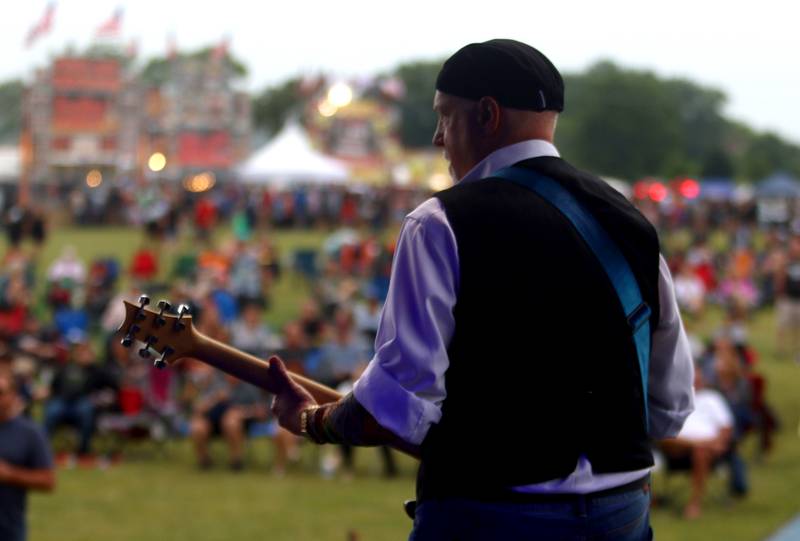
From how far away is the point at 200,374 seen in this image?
12867 millimetres

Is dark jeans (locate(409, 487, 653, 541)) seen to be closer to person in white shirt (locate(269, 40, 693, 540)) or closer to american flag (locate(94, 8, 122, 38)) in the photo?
person in white shirt (locate(269, 40, 693, 540))

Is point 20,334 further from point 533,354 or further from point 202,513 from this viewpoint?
point 533,354

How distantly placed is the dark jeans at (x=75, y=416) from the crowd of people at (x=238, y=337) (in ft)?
0.04

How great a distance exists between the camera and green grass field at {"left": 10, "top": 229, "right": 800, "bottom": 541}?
29.8 feet

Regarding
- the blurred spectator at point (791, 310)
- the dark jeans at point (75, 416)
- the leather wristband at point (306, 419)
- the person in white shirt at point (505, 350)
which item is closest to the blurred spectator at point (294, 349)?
the dark jeans at point (75, 416)

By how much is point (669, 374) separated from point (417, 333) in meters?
0.63

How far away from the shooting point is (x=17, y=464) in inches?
247

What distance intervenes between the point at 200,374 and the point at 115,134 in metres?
32.2

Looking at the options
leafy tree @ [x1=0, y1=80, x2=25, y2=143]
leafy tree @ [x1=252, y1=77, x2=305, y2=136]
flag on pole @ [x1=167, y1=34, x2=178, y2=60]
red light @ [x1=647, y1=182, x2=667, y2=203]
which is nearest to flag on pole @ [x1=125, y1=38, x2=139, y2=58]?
flag on pole @ [x1=167, y1=34, x2=178, y2=60]

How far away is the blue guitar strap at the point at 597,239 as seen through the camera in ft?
7.29

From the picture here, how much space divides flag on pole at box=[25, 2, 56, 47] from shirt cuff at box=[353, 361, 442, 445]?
35.3 metres

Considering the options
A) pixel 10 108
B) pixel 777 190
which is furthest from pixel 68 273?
pixel 10 108

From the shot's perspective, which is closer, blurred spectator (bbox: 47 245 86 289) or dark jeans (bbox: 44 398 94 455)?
dark jeans (bbox: 44 398 94 455)

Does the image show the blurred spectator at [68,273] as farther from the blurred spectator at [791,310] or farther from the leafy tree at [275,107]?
the leafy tree at [275,107]
